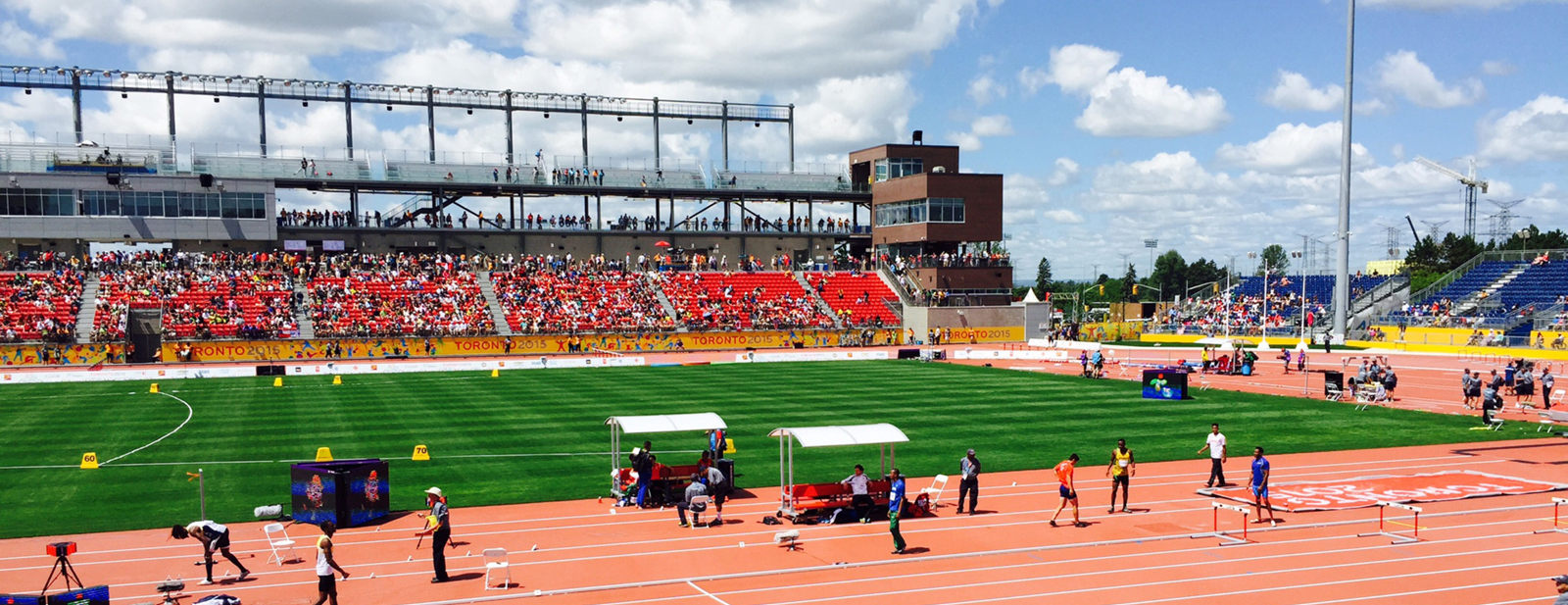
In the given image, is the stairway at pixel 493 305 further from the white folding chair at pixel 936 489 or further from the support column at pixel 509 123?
the white folding chair at pixel 936 489

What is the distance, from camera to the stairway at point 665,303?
72.6 m

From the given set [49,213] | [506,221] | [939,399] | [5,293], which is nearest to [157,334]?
[5,293]

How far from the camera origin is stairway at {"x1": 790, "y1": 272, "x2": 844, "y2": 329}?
77312 mm

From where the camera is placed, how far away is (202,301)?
64375 mm

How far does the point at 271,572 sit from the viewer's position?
1780 centimetres

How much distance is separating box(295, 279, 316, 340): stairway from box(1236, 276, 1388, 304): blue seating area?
71691 mm

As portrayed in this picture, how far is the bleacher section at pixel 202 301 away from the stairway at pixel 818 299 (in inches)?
1381

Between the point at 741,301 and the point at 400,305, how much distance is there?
75.2 ft

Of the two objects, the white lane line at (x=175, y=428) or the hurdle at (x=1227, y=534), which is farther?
the white lane line at (x=175, y=428)

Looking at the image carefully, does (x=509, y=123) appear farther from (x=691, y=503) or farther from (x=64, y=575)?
(x=64, y=575)

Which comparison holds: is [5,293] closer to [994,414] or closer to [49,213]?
[49,213]

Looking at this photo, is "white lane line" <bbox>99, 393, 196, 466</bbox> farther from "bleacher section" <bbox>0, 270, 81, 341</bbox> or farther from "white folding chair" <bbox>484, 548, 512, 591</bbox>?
"bleacher section" <bbox>0, 270, 81, 341</bbox>

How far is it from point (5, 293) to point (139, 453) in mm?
42996

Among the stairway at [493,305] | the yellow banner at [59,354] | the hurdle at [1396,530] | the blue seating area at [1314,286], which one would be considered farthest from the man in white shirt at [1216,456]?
the blue seating area at [1314,286]
